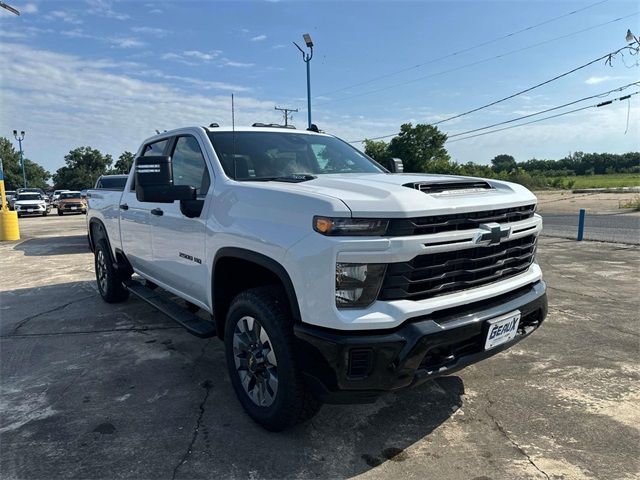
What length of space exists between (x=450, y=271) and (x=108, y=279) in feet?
16.0

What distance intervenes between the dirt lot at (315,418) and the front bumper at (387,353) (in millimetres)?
528

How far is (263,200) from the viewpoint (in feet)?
9.52

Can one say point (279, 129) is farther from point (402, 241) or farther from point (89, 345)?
point (89, 345)

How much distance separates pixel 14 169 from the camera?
78.1 m

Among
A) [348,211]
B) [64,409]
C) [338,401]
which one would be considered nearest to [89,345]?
[64,409]

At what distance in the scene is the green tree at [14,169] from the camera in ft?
250

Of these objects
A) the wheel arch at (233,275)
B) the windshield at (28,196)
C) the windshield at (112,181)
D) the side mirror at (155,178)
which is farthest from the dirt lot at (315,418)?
the windshield at (28,196)

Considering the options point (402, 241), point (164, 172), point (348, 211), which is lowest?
point (402, 241)

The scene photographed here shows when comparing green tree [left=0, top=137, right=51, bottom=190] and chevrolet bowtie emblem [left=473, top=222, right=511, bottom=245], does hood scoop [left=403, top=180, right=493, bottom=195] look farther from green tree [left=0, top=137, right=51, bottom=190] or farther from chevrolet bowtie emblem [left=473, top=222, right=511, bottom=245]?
green tree [left=0, top=137, right=51, bottom=190]

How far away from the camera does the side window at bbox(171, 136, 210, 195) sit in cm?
366

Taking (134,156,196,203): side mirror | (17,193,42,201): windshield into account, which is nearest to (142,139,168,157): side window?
(134,156,196,203): side mirror

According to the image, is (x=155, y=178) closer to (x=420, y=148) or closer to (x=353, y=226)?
(x=353, y=226)

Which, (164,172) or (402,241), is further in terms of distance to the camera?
(164,172)

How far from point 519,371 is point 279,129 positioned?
2962 mm
